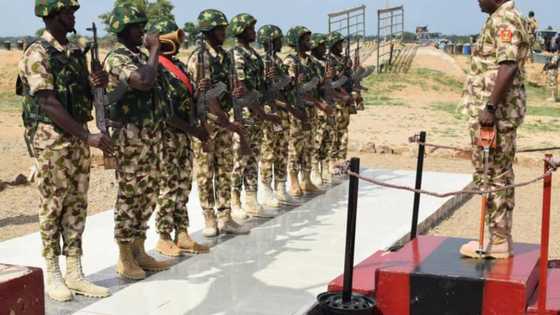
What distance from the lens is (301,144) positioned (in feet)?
29.3

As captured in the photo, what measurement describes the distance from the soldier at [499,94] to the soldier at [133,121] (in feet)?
7.05

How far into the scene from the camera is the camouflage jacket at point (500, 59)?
4.45 metres

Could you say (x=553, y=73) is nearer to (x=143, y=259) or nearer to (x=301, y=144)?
(x=301, y=144)

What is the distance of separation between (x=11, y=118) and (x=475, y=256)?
699 inches

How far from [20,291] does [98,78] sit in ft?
5.53

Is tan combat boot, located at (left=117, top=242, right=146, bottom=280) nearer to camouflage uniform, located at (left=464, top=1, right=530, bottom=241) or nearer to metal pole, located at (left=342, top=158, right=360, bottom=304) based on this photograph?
metal pole, located at (left=342, top=158, right=360, bottom=304)

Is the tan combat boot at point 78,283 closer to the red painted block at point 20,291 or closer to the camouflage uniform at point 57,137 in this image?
the camouflage uniform at point 57,137

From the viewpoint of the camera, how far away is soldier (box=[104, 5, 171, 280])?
205 inches

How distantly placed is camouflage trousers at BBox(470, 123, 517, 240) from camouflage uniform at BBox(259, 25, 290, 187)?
3676mm

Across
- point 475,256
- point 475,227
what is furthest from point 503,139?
point 475,227

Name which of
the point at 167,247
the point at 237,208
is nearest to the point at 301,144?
the point at 237,208

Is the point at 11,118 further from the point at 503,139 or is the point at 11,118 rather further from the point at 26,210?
the point at 503,139

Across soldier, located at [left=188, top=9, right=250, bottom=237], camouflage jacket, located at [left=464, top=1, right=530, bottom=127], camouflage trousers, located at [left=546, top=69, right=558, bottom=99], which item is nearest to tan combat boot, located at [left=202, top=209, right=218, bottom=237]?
soldier, located at [left=188, top=9, right=250, bottom=237]

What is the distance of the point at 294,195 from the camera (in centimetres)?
901
